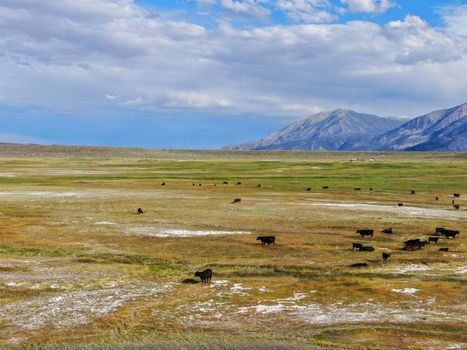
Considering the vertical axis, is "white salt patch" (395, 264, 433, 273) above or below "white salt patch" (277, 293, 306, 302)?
above

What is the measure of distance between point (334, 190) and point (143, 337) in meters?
64.8

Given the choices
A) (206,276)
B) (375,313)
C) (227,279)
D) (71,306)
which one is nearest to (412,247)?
(375,313)

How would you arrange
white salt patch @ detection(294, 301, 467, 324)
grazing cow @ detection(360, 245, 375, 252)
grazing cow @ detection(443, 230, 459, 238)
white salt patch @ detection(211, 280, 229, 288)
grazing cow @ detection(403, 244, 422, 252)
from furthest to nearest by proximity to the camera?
grazing cow @ detection(443, 230, 459, 238) → grazing cow @ detection(403, 244, 422, 252) → grazing cow @ detection(360, 245, 375, 252) → white salt patch @ detection(211, 280, 229, 288) → white salt patch @ detection(294, 301, 467, 324)

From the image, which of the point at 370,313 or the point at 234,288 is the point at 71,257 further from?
the point at 370,313

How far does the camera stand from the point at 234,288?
25844mm

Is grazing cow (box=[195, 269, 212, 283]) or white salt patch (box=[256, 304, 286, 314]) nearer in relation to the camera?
white salt patch (box=[256, 304, 286, 314])

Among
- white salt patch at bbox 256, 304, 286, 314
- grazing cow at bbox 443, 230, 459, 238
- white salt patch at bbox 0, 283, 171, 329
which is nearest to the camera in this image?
white salt patch at bbox 0, 283, 171, 329

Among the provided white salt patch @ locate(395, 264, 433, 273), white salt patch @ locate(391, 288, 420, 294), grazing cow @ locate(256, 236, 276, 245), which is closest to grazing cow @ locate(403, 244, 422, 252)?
white salt patch @ locate(395, 264, 433, 273)

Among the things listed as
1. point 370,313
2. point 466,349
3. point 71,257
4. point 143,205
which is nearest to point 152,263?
point 71,257

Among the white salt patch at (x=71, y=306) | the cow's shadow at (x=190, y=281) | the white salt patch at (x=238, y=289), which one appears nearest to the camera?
the white salt patch at (x=71, y=306)

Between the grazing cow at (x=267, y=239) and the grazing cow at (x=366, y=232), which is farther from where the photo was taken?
the grazing cow at (x=366, y=232)

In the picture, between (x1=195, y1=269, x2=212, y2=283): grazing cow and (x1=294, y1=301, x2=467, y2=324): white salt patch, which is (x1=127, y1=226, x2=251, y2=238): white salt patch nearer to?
(x1=195, y1=269, x2=212, y2=283): grazing cow

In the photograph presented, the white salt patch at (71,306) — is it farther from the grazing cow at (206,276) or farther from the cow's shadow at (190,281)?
the grazing cow at (206,276)

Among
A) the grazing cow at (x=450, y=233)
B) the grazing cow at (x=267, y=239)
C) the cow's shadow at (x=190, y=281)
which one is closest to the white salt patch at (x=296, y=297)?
the cow's shadow at (x=190, y=281)
